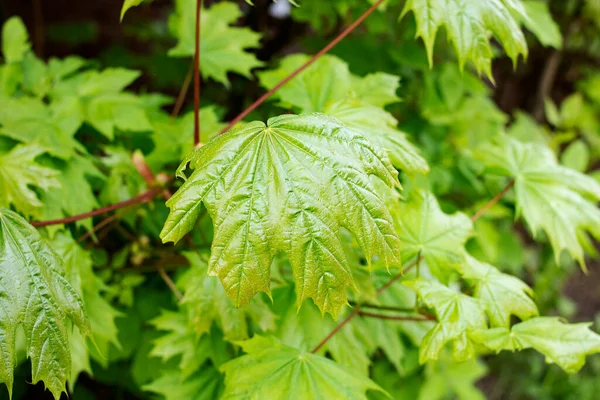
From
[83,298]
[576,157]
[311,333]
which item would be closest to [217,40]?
[83,298]

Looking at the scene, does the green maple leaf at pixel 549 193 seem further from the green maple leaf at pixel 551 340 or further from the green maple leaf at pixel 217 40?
the green maple leaf at pixel 217 40

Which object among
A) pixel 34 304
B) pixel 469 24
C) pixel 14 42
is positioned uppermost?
pixel 469 24

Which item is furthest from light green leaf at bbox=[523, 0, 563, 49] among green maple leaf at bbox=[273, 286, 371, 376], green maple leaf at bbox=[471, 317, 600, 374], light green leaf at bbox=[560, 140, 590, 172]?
green maple leaf at bbox=[273, 286, 371, 376]

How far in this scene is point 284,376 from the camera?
4.48 feet

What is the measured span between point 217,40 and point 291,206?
1.35 metres

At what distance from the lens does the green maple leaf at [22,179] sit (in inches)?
60.2

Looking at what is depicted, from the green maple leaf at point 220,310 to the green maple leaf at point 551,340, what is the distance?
1.94 feet

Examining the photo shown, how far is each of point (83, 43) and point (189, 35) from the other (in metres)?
2.63

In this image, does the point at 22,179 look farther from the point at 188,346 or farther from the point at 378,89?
the point at 378,89

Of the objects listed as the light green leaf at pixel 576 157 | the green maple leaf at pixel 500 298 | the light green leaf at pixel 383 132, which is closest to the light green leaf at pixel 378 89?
the light green leaf at pixel 383 132

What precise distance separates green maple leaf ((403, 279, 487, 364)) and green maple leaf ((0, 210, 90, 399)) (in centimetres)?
83

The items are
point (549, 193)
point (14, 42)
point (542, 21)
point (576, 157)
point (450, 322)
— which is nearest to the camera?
point (450, 322)

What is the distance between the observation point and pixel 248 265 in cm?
110

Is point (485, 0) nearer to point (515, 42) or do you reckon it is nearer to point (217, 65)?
point (515, 42)
